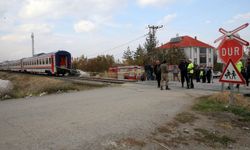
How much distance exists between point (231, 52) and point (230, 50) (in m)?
0.07

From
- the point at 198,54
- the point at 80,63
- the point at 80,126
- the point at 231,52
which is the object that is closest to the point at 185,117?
the point at 231,52

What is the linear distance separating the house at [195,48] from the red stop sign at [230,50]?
74.3 metres

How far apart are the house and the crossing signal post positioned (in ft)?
244

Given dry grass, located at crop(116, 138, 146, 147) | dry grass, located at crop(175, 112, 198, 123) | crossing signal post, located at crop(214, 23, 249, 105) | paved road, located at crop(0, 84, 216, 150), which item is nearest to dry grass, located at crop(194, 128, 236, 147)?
dry grass, located at crop(175, 112, 198, 123)

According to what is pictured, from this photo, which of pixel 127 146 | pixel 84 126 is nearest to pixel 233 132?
pixel 127 146

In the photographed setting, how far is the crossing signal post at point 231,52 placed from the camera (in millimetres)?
8406

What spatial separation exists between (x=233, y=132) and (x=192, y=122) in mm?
1079

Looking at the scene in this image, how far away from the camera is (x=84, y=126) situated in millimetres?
6605

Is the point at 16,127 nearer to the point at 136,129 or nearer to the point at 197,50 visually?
the point at 136,129

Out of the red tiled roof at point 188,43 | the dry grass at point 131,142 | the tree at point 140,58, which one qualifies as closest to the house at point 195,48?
the red tiled roof at point 188,43

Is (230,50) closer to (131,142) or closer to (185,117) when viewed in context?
(185,117)

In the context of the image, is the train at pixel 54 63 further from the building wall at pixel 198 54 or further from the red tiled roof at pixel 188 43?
the building wall at pixel 198 54

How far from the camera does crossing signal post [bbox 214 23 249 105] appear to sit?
8406 millimetres

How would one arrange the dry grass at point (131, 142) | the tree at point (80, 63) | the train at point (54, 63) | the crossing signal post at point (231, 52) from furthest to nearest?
1. the tree at point (80, 63)
2. the train at point (54, 63)
3. the crossing signal post at point (231, 52)
4. the dry grass at point (131, 142)
